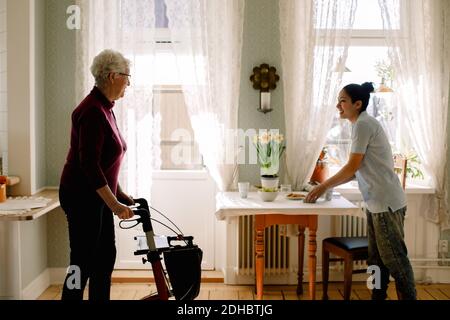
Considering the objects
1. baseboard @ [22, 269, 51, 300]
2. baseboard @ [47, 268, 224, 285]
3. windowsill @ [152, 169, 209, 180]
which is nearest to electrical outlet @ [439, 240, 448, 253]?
baseboard @ [47, 268, 224, 285]

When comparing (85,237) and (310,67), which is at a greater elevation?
(310,67)

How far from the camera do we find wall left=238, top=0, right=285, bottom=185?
4059mm

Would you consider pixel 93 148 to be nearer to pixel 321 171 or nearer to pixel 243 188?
pixel 243 188

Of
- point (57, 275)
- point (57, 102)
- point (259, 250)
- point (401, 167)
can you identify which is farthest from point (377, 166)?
point (57, 275)

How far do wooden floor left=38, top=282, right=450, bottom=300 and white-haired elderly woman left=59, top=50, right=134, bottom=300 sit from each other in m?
1.18

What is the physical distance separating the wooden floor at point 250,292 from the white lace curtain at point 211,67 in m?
0.83

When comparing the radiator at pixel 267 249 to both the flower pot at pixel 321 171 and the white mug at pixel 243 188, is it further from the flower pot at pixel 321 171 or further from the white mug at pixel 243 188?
the flower pot at pixel 321 171

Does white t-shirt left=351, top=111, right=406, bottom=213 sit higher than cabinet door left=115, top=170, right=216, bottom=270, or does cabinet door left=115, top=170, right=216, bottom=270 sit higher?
white t-shirt left=351, top=111, right=406, bottom=213

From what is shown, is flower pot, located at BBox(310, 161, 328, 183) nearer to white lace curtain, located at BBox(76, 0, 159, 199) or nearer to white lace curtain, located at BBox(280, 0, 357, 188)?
white lace curtain, located at BBox(280, 0, 357, 188)

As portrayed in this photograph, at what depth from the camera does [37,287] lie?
3.87 m

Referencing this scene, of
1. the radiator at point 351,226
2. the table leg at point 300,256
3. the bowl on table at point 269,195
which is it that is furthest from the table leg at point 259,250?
the radiator at point 351,226

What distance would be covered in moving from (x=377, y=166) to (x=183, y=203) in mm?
1712

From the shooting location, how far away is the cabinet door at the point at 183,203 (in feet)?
14.1

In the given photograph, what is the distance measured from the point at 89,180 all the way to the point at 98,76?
541 millimetres
